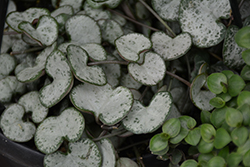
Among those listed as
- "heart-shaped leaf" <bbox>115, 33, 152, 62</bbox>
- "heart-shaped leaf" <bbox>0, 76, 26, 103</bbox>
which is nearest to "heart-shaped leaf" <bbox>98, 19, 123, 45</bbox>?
"heart-shaped leaf" <bbox>115, 33, 152, 62</bbox>

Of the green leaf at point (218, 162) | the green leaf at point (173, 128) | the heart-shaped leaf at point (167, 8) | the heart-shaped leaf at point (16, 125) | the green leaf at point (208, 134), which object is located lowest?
the heart-shaped leaf at point (16, 125)

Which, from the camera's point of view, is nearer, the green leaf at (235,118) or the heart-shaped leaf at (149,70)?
the green leaf at (235,118)

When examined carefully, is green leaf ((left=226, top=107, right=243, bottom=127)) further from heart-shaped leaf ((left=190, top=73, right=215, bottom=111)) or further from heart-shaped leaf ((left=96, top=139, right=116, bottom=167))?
heart-shaped leaf ((left=96, top=139, right=116, bottom=167))

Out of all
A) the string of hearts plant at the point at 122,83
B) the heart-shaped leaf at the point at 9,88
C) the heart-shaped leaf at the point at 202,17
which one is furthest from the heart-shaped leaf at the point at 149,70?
the heart-shaped leaf at the point at 9,88

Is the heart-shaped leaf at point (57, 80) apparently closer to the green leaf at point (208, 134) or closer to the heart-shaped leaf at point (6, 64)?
the heart-shaped leaf at point (6, 64)

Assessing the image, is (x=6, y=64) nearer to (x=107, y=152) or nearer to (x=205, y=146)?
(x=107, y=152)

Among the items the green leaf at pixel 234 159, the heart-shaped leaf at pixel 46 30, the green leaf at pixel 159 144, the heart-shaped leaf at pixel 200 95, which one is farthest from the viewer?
the heart-shaped leaf at pixel 46 30

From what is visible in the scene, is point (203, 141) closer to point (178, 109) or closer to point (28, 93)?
point (178, 109)
